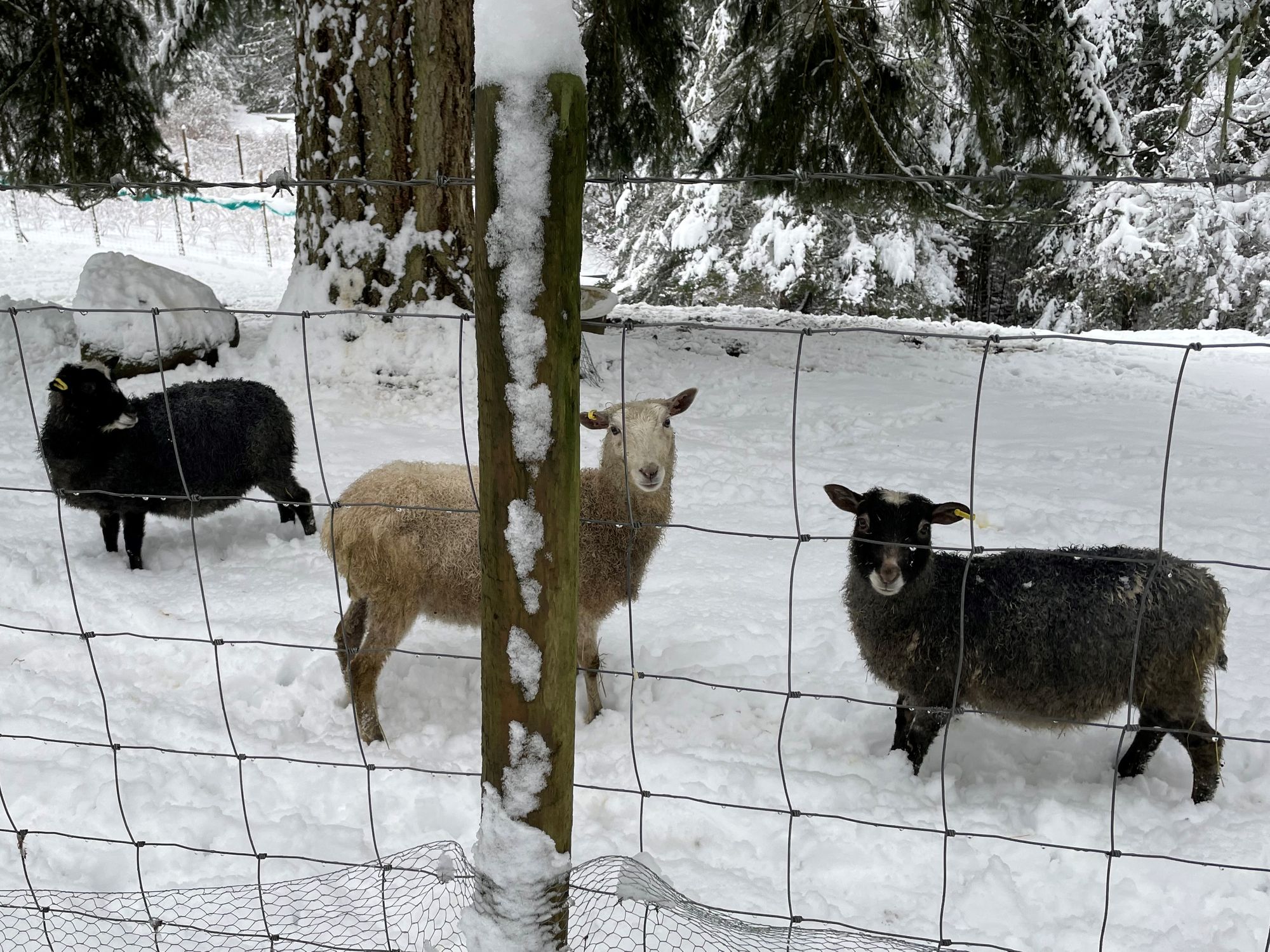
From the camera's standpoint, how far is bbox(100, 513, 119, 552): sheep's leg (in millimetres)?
5547

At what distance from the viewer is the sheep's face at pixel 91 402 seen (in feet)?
17.5

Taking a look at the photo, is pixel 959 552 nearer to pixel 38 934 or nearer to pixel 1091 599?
pixel 1091 599

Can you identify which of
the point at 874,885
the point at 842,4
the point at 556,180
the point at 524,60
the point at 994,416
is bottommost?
the point at 874,885

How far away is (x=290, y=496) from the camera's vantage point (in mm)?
5988

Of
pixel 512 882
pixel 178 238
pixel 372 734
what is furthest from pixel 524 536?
pixel 178 238

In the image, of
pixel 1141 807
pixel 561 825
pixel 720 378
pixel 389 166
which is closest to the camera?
pixel 561 825

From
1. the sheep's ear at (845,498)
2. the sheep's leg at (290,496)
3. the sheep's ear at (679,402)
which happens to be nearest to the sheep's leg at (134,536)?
the sheep's leg at (290,496)

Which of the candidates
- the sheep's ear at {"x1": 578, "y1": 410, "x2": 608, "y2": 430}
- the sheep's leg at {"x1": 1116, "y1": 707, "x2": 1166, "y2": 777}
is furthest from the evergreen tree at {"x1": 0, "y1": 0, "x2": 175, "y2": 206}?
the sheep's leg at {"x1": 1116, "y1": 707, "x2": 1166, "y2": 777}

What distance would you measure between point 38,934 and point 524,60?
109 inches

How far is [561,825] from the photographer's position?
2.18m

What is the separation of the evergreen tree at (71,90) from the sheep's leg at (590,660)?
9.14 meters

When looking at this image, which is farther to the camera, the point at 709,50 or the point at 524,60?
the point at 709,50

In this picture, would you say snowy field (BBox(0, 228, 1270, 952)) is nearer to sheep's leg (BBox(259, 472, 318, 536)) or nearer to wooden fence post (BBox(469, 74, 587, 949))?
sheep's leg (BBox(259, 472, 318, 536))

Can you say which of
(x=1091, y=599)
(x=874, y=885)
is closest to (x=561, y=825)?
(x=874, y=885)
